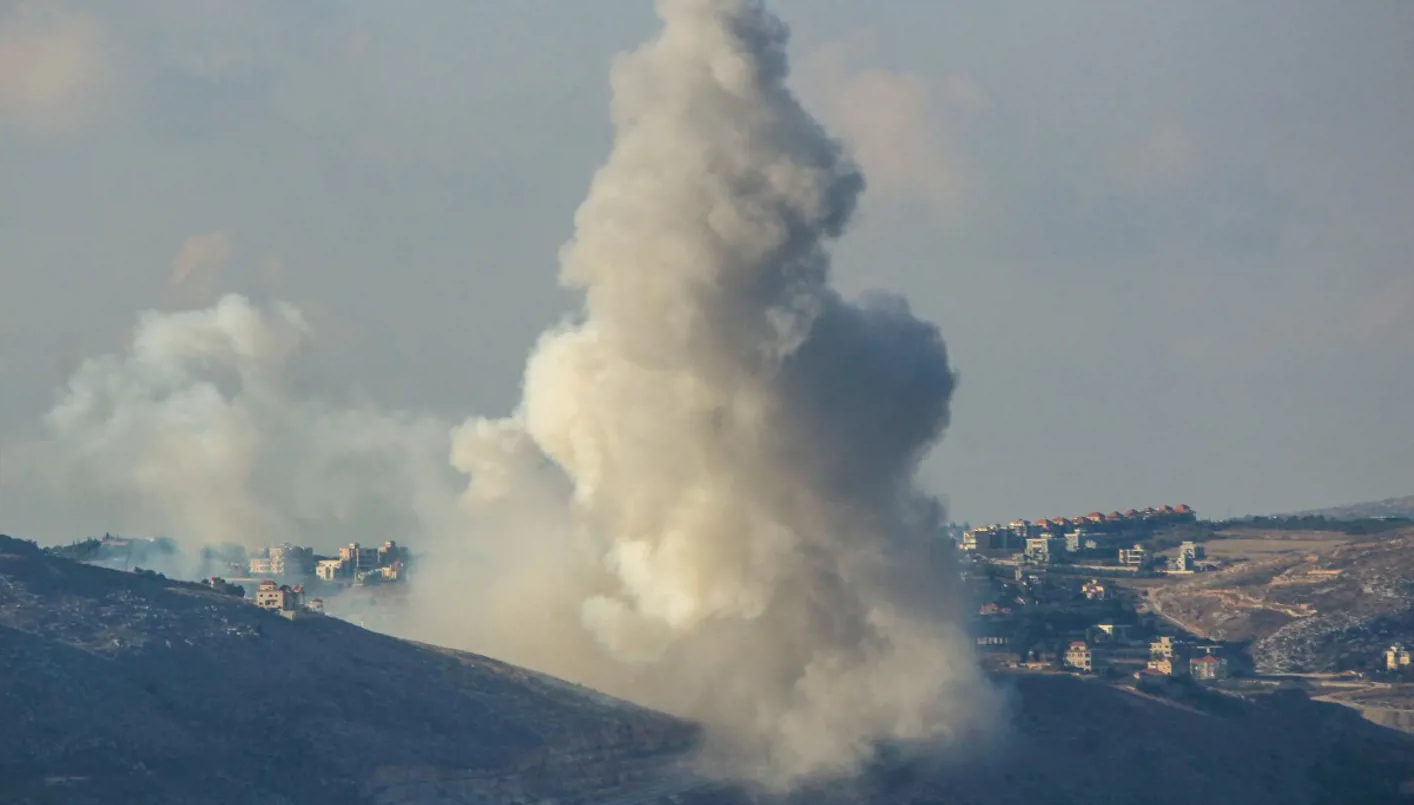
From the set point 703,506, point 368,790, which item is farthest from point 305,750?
point 703,506

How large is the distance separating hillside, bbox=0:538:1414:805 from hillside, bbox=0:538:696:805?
0.16m

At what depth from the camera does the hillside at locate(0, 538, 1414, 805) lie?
5448 inches

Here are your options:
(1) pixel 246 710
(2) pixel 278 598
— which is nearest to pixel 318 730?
(1) pixel 246 710

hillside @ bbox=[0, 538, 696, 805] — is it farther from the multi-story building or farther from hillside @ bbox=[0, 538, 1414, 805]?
the multi-story building

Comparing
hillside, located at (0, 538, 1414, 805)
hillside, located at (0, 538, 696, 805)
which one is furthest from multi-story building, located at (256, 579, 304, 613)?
hillside, located at (0, 538, 696, 805)

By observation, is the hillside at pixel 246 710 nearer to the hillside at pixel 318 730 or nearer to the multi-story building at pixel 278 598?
the hillside at pixel 318 730

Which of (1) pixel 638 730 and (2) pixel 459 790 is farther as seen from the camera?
(1) pixel 638 730

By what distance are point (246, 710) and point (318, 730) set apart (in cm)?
466

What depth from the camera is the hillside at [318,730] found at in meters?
138

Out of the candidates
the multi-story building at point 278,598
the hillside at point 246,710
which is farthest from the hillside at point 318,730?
the multi-story building at point 278,598

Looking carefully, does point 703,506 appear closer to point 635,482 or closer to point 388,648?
point 635,482

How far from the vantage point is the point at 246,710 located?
5861 inches

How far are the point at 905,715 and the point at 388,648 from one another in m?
36.2

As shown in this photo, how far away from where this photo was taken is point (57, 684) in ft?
474
